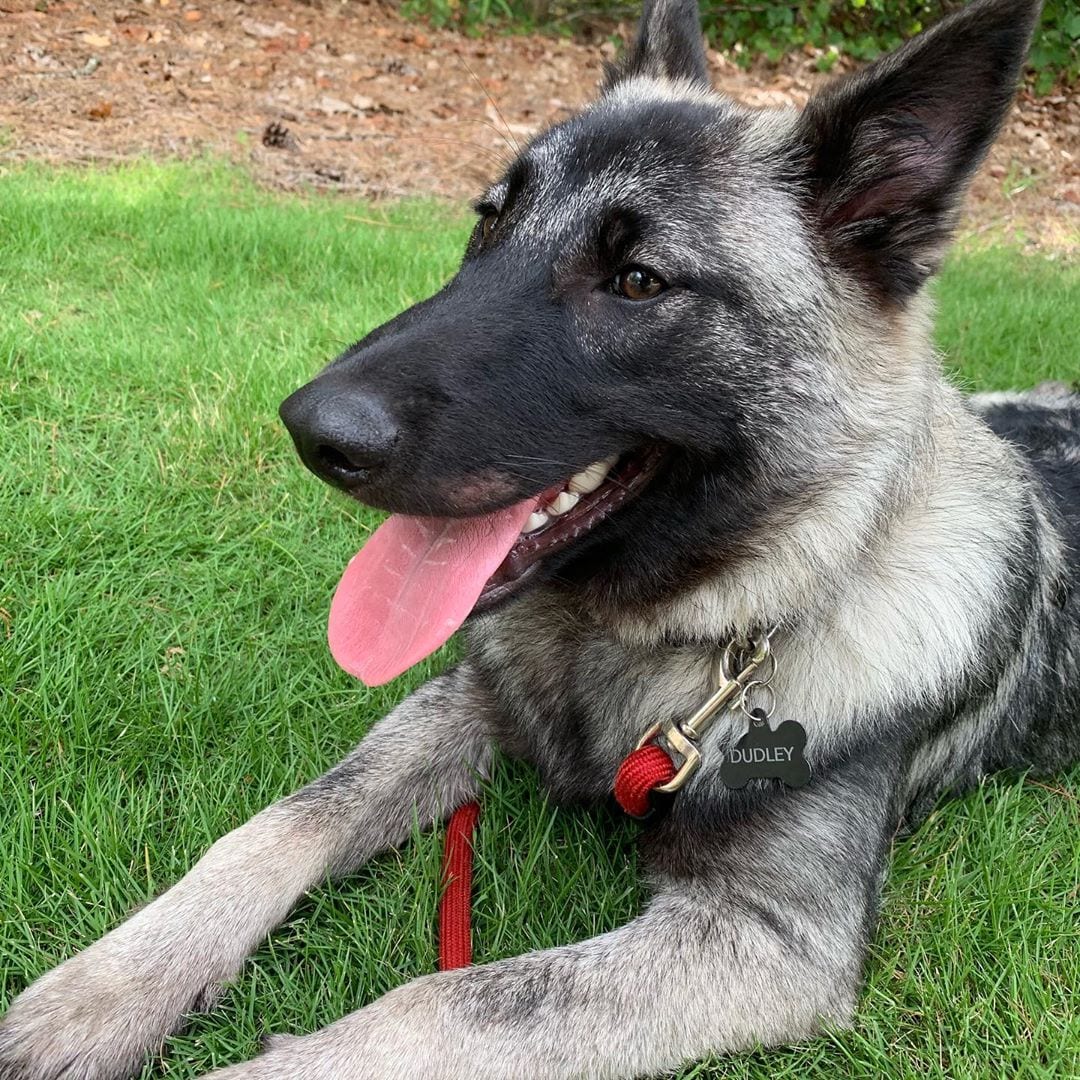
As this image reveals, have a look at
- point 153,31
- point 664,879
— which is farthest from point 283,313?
point 153,31

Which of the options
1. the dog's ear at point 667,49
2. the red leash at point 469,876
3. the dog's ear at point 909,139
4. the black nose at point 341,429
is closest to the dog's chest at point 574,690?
the red leash at point 469,876

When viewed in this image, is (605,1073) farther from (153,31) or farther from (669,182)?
(153,31)

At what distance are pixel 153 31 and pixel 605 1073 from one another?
1050 centimetres

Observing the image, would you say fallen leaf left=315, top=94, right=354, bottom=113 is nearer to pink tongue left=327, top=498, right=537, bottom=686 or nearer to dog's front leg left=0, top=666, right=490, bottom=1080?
dog's front leg left=0, top=666, right=490, bottom=1080

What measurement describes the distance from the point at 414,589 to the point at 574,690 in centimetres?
57

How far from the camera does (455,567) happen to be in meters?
2.15

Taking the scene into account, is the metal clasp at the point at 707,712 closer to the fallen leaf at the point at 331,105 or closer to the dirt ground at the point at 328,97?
the dirt ground at the point at 328,97

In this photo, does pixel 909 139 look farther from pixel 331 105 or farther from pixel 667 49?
pixel 331 105

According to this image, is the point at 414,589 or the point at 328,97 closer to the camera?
the point at 414,589

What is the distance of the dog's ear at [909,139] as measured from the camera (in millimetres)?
1967

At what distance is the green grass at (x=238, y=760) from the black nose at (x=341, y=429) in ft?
3.46

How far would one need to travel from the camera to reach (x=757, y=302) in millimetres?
2143

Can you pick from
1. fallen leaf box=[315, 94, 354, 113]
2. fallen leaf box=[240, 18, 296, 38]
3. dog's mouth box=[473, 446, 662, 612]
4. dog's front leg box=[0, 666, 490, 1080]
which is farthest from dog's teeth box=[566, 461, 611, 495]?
fallen leaf box=[240, 18, 296, 38]

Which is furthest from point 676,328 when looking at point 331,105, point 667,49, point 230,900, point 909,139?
point 331,105
